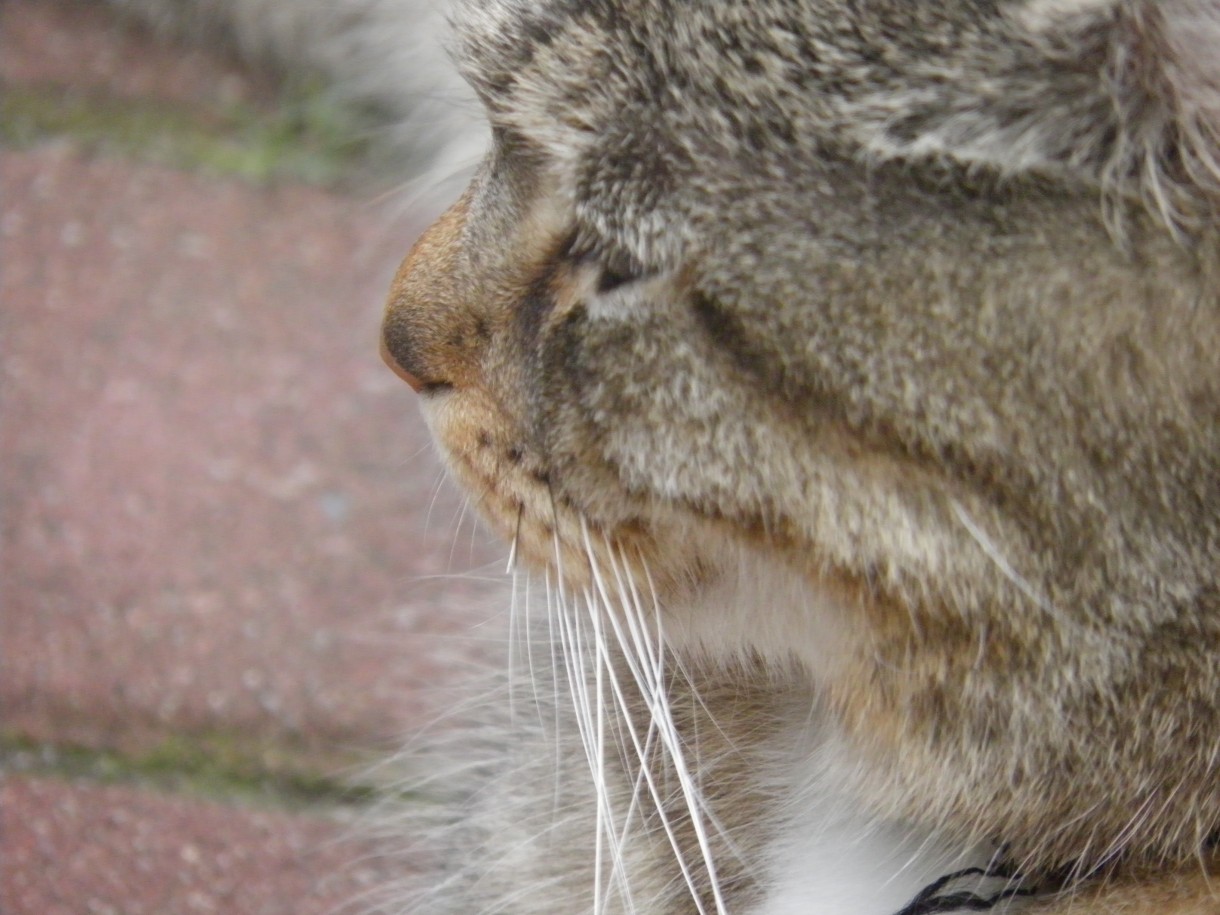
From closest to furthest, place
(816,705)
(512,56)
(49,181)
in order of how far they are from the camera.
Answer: (512,56) → (816,705) → (49,181)

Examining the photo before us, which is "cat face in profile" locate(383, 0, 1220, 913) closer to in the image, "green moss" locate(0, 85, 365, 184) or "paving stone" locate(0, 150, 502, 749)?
"paving stone" locate(0, 150, 502, 749)

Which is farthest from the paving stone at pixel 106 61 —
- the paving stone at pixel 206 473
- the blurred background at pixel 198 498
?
the paving stone at pixel 206 473

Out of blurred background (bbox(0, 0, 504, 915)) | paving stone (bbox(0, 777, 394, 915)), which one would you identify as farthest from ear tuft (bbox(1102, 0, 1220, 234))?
paving stone (bbox(0, 777, 394, 915))

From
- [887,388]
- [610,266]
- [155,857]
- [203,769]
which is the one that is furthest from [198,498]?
[887,388]

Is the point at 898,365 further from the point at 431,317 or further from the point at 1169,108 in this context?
the point at 431,317

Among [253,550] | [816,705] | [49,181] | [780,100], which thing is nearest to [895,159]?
[780,100]

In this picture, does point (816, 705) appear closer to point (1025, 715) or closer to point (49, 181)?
point (1025, 715)
